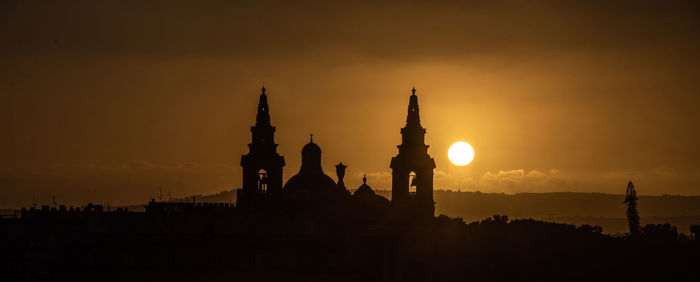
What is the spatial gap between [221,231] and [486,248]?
51.2 metres

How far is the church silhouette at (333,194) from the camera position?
10444 cm

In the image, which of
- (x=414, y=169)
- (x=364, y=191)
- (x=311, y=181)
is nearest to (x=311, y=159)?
(x=311, y=181)

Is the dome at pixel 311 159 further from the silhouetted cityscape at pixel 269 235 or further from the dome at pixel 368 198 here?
the dome at pixel 368 198

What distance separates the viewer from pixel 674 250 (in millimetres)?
165500

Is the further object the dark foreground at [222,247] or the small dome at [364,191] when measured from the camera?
the small dome at [364,191]

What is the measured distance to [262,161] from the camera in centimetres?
10506

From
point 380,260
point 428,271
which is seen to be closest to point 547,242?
point 428,271

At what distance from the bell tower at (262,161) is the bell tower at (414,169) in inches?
399

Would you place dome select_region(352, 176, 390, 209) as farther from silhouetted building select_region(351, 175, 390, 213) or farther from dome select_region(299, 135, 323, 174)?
dome select_region(299, 135, 323, 174)

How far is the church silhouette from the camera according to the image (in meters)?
104

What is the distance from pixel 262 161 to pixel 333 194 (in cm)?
816

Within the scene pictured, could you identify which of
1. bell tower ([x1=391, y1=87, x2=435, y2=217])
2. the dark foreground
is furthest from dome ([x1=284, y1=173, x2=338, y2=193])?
bell tower ([x1=391, y1=87, x2=435, y2=217])

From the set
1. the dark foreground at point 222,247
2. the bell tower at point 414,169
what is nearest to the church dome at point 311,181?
the dark foreground at point 222,247

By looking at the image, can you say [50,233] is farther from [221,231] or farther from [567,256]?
[567,256]
